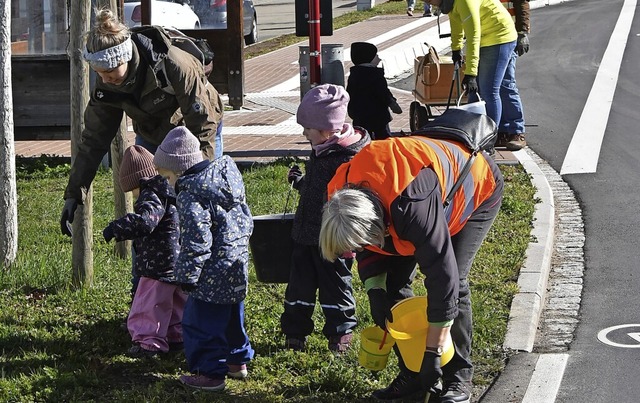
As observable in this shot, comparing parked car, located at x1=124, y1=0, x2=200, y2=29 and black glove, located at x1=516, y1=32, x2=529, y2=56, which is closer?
black glove, located at x1=516, y1=32, x2=529, y2=56

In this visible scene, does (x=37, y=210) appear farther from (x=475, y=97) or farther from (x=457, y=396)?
(x=457, y=396)

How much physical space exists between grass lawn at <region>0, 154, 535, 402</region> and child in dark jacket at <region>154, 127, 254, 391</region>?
0.18m

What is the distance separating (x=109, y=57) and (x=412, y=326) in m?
2.12

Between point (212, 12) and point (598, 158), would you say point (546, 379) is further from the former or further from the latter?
point (212, 12)

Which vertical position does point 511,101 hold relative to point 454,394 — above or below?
above

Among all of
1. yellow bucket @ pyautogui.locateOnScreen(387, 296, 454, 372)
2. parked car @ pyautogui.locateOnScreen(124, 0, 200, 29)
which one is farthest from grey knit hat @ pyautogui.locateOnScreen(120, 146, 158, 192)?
parked car @ pyautogui.locateOnScreen(124, 0, 200, 29)

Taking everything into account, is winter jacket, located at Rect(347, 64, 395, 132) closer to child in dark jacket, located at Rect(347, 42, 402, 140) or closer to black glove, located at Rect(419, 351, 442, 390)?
child in dark jacket, located at Rect(347, 42, 402, 140)

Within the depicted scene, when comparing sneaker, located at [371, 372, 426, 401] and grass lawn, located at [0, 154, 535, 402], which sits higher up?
sneaker, located at [371, 372, 426, 401]

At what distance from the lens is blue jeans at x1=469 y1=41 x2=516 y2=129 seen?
1004 centimetres

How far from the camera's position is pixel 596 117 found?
12609mm

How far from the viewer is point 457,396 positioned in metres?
4.89

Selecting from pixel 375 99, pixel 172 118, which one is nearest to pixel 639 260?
pixel 375 99

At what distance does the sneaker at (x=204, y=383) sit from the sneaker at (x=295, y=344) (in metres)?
0.69

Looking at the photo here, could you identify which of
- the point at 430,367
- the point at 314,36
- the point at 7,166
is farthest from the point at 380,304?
the point at 314,36
